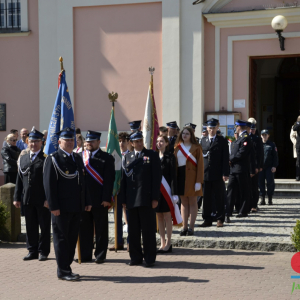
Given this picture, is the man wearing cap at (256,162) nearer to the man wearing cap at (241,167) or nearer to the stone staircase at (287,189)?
the man wearing cap at (241,167)

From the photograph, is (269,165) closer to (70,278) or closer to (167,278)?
(167,278)

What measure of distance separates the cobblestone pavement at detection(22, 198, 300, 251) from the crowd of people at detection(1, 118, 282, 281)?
11.1 inches

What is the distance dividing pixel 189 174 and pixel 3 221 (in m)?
3.22

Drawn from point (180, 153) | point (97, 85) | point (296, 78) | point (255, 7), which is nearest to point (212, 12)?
point (255, 7)

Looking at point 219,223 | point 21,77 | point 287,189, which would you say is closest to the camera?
point 219,223

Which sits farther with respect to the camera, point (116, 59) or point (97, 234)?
point (116, 59)

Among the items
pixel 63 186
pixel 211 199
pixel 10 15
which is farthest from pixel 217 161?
pixel 10 15

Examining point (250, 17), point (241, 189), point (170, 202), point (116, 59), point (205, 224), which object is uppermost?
point (250, 17)

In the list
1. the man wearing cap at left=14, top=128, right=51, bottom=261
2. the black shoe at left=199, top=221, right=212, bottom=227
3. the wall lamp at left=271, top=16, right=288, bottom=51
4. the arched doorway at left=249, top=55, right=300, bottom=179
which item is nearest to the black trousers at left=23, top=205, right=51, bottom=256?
the man wearing cap at left=14, top=128, right=51, bottom=261

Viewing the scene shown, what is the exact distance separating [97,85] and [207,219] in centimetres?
707

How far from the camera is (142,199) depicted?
730 centimetres

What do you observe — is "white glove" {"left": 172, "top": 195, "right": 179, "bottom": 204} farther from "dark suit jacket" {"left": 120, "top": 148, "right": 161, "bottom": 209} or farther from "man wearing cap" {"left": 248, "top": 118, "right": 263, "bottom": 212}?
"man wearing cap" {"left": 248, "top": 118, "right": 263, "bottom": 212}

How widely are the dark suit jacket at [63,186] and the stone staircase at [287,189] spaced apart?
327 inches

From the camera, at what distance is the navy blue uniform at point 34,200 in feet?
25.7
